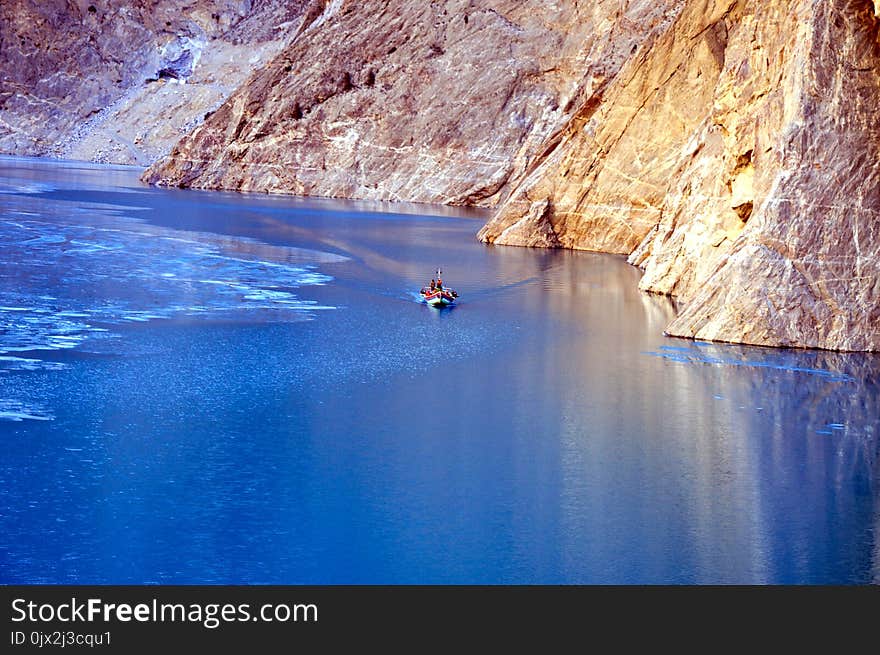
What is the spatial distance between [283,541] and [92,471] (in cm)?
397

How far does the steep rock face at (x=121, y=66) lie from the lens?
127 meters

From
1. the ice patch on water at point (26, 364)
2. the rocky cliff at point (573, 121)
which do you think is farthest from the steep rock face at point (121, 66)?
the ice patch on water at point (26, 364)

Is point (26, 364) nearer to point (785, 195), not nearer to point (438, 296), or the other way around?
point (438, 296)

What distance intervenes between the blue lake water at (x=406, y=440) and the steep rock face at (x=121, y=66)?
299ft

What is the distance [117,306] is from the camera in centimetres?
3341

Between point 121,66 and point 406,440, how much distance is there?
12265cm

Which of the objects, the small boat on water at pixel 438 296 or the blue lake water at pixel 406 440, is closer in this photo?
the blue lake water at pixel 406 440

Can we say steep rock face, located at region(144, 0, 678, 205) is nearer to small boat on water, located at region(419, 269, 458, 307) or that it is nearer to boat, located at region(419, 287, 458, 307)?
small boat on water, located at region(419, 269, 458, 307)

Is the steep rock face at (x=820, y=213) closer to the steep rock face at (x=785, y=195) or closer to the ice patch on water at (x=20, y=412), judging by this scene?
the steep rock face at (x=785, y=195)

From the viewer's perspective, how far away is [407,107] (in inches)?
3585

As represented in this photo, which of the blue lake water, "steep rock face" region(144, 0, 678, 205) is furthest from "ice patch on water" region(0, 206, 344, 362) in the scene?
"steep rock face" region(144, 0, 678, 205)
